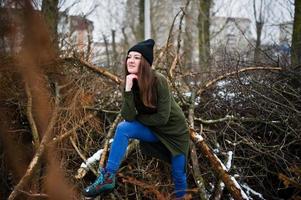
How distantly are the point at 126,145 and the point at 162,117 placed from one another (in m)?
0.40

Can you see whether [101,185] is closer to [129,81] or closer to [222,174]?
[129,81]

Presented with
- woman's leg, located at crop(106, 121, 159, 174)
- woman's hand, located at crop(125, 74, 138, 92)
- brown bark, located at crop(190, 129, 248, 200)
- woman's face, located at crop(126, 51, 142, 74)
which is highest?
woman's face, located at crop(126, 51, 142, 74)

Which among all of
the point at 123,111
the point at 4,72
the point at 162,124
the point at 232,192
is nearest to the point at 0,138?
the point at 4,72

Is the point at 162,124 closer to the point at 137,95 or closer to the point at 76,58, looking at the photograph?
the point at 137,95

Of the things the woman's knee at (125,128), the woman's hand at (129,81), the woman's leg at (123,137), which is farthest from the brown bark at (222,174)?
→ the woman's hand at (129,81)

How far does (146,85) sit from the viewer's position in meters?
3.32

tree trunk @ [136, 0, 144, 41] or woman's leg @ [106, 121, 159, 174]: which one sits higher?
tree trunk @ [136, 0, 144, 41]

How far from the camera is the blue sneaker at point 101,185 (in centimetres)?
313

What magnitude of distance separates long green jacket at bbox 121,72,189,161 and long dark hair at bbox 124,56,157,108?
0.12 ft

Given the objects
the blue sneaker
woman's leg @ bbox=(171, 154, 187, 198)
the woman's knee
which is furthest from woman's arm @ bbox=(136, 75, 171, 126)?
the blue sneaker

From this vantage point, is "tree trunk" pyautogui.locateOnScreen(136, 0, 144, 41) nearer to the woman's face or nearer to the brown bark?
the brown bark

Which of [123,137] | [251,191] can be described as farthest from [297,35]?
[123,137]

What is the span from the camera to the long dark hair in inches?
131

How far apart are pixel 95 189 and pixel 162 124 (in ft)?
2.60
